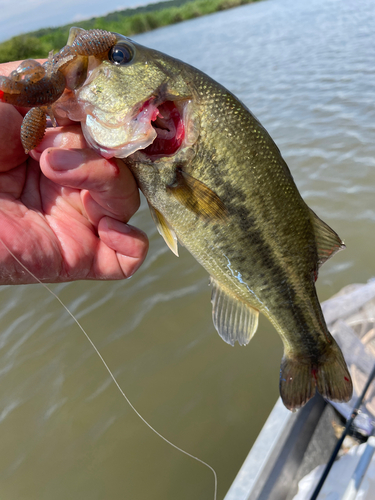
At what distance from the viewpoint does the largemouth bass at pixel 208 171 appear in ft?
4.66

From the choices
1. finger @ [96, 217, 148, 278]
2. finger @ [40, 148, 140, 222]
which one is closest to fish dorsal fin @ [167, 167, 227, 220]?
finger @ [40, 148, 140, 222]

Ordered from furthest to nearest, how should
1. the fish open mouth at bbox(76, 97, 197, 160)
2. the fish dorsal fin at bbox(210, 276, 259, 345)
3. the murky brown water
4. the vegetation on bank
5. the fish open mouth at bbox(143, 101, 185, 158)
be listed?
the vegetation on bank, the murky brown water, the fish dorsal fin at bbox(210, 276, 259, 345), the fish open mouth at bbox(143, 101, 185, 158), the fish open mouth at bbox(76, 97, 197, 160)

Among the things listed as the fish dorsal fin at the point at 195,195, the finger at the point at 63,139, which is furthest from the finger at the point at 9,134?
the fish dorsal fin at the point at 195,195

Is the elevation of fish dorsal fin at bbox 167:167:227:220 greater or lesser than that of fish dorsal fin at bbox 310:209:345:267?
greater

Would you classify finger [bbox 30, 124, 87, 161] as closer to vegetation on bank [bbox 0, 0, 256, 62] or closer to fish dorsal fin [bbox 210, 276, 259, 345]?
fish dorsal fin [bbox 210, 276, 259, 345]

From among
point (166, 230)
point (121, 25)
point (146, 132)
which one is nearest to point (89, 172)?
point (146, 132)

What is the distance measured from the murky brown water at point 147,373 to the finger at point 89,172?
8.52ft

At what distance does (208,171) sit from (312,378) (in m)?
1.33

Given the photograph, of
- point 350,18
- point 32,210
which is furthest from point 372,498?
point 350,18

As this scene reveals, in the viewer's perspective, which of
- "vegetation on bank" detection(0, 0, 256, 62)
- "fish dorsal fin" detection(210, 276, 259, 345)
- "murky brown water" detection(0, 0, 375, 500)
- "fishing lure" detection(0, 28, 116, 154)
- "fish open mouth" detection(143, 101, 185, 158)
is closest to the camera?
"fishing lure" detection(0, 28, 116, 154)

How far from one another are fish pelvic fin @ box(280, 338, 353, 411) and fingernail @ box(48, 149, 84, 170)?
5.07 feet

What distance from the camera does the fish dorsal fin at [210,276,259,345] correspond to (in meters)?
1.91

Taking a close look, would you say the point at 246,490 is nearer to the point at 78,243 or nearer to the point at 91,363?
the point at 78,243

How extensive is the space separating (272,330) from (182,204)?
279 centimetres
